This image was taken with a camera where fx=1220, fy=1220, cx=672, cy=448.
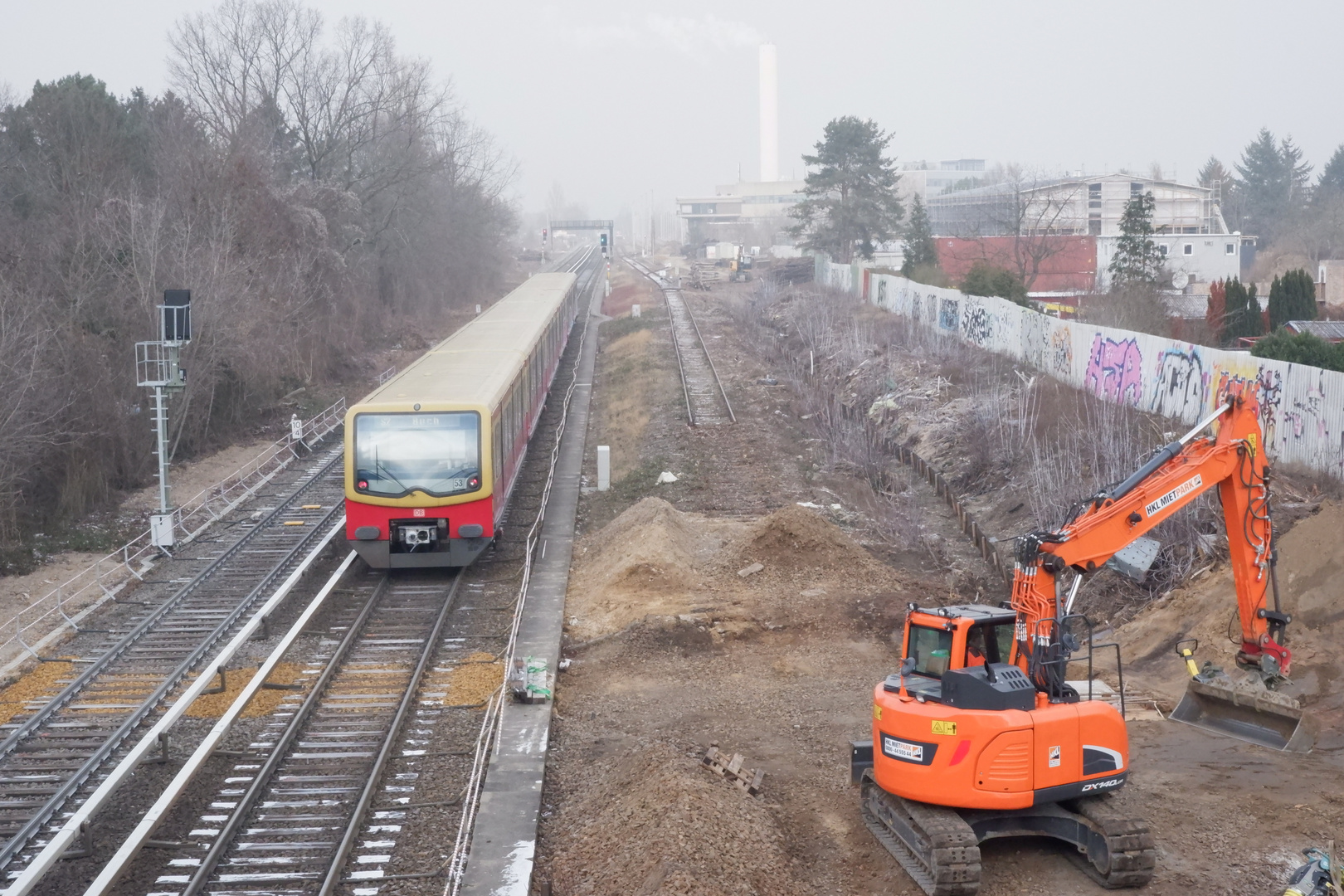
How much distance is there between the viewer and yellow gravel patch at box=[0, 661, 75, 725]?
13367mm

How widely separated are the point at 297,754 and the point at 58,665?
4.58 metres

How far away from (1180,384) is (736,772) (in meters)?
14.2

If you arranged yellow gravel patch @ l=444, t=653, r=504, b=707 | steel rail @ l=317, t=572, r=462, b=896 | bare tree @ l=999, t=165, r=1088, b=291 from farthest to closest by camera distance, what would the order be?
bare tree @ l=999, t=165, r=1088, b=291
yellow gravel patch @ l=444, t=653, r=504, b=707
steel rail @ l=317, t=572, r=462, b=896

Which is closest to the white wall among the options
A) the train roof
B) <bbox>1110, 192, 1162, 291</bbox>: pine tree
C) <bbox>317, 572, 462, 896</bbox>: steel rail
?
<bbox>1110, 192, 1162, 291</bbox>: pine tree

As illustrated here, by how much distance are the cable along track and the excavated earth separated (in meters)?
4.42

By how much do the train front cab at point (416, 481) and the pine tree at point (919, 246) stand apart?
3952cm

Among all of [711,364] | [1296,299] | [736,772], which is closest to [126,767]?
[736,772]

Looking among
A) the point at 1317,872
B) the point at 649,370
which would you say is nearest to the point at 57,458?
the point at 649,370

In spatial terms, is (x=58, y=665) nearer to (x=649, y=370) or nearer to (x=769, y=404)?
(x=769, y=404)

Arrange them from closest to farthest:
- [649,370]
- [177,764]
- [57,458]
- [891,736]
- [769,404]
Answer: [891,736]
[177,764]
[57,458]
[769,404]
[649,370]

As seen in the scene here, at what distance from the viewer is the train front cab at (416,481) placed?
17.4 metres

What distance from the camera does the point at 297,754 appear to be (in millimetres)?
12164

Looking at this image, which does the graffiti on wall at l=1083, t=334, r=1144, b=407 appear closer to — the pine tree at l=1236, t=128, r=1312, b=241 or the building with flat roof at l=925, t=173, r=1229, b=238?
the building with flat roof at l=925, t=173, r=1229, b=238

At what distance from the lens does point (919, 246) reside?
55.5m
